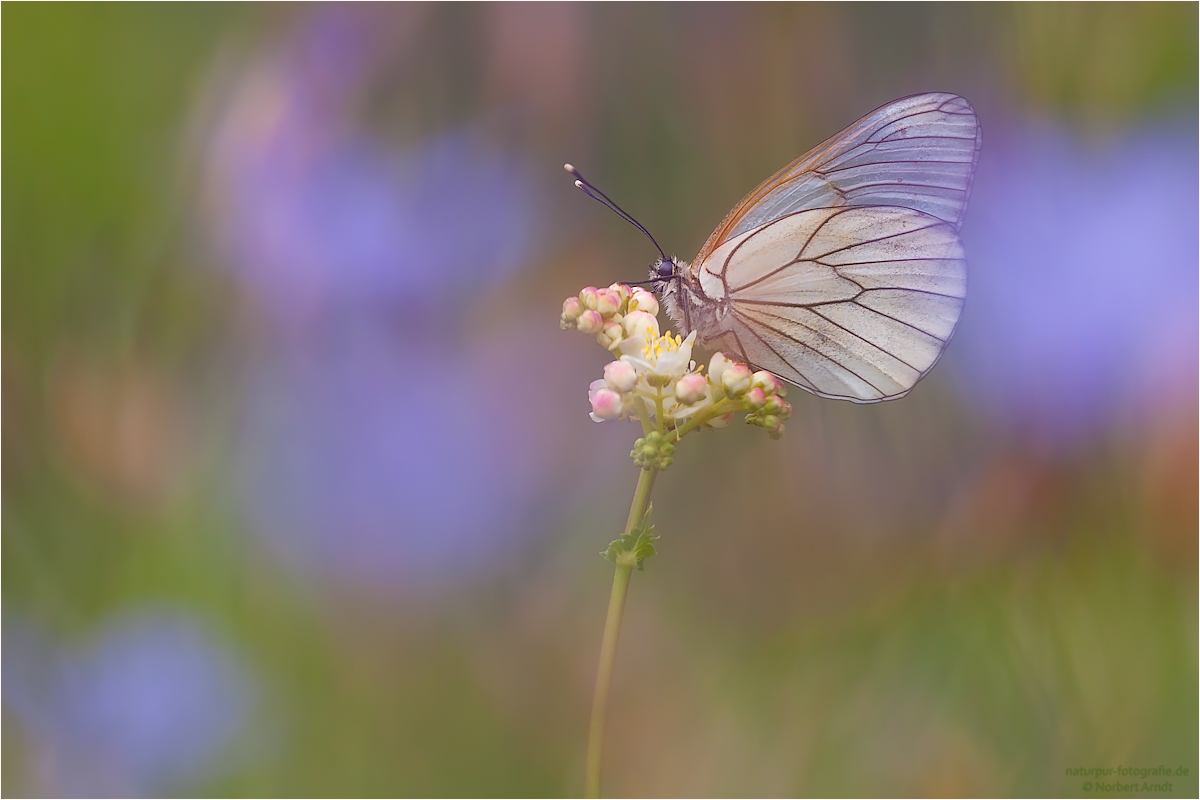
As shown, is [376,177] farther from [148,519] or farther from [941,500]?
[941,500]

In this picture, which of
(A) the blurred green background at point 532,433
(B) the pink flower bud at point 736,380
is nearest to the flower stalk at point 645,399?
(B) the pink flower bud at point 736,380

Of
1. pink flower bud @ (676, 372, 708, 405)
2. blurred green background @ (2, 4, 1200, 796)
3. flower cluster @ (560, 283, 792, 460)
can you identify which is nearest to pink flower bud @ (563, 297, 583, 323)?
flower cluster @ (560, 283, 792, 460)

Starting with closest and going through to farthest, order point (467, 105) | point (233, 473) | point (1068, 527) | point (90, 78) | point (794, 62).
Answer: point (90, 78) → point (233, 473) → point (1068, 527) → point (467, 105) → point (794, 62)

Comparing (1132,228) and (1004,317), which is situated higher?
(1132,228)

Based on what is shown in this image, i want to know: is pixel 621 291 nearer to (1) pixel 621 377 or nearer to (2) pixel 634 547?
(1) pixel 621 377

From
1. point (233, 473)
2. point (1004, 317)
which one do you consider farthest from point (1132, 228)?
point (233, 473)

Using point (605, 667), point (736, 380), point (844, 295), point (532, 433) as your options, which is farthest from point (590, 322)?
point (532, 433)
